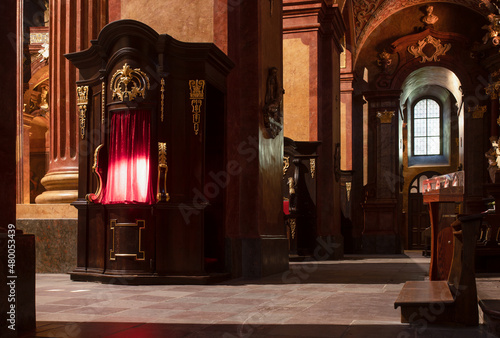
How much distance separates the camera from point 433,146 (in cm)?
3111

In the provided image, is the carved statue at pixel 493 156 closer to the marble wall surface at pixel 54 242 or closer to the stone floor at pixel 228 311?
the stone floor at pixel 228 311

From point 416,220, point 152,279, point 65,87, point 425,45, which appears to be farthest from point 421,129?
point 152,279

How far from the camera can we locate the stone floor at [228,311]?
15.0 feet

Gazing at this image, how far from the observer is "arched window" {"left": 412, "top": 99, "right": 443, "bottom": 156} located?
102ft

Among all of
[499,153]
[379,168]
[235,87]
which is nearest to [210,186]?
[235,87]

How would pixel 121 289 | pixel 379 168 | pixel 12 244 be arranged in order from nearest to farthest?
pixel 12 244, pixel 121 289, pixel 379 168

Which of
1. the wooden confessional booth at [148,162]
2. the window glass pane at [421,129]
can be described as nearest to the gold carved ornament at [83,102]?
the wooden confessional booth at [148,162]

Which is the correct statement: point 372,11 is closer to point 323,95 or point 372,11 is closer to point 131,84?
point 323,95

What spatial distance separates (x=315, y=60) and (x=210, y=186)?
7.08 meters

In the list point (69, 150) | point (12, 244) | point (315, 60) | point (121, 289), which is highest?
point (315, 60)

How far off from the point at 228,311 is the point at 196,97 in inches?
149

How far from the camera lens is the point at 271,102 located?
10211 millimetres

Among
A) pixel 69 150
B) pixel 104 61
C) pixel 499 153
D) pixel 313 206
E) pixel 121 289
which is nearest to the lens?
pixel 121 289

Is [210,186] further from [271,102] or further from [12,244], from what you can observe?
[12,244]
